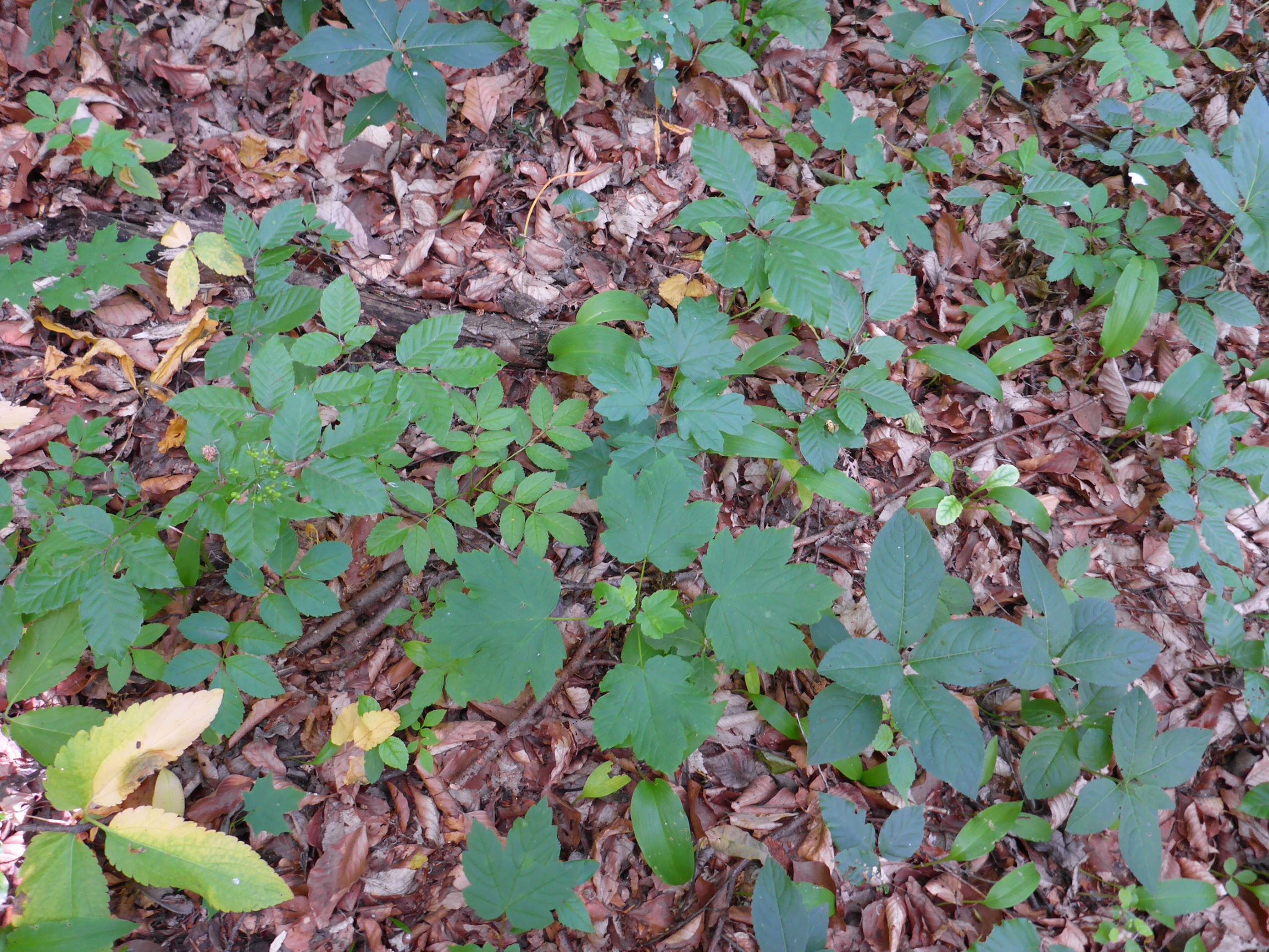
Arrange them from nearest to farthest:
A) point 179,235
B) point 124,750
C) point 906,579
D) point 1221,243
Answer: point 124,750 → point 906,579 → point 179,235 → point 1221,243

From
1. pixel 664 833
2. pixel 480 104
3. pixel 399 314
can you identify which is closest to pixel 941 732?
pixel 664 833

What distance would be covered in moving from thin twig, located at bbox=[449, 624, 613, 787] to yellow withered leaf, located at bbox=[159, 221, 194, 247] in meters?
1.99

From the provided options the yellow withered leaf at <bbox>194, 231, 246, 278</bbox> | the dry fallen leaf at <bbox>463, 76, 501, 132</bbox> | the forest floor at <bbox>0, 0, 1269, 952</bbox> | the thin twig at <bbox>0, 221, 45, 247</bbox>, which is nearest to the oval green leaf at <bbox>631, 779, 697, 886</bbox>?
the forest floor at <bbox>0, 0, 1269, 952</bbox>

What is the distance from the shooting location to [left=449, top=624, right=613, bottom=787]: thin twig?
81.0 inches

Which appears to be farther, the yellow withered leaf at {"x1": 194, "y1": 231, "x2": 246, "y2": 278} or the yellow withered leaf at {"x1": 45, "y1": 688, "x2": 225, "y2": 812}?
the yellow withered leaf at {"x1": 194, "y1": 231, "x2": 246, "y2": 278}

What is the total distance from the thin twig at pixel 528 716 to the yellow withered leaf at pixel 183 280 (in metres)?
1.79

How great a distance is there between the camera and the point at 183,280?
2.26m

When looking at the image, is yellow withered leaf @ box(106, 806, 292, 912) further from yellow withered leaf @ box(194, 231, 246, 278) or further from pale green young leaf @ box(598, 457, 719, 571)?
yellow withered leaf @ box(194, 231, 246, 278)

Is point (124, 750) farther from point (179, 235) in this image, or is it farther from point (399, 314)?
point (179, 235)

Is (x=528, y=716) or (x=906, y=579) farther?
(x=528, y=716)

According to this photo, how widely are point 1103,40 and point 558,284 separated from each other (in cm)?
249

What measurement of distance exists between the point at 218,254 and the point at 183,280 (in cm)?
21

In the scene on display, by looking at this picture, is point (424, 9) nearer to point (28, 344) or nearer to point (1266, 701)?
point (28, 344)

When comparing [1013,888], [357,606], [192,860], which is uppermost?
[192,860]
